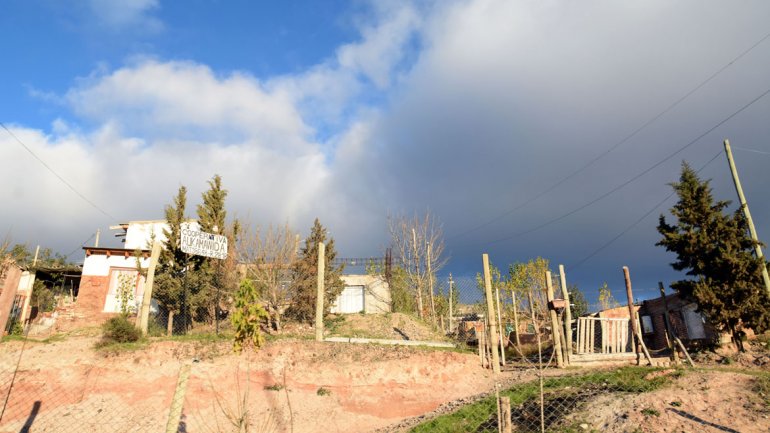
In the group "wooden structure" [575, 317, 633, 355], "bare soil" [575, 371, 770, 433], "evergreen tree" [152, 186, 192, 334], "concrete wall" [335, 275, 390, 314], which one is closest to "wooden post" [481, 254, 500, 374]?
"wooden structure" [575, 317, 633, 355]

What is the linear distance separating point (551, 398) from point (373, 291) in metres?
17.5

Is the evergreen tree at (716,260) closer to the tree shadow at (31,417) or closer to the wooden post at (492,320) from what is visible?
the wooden post at (492,320)

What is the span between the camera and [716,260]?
1439 cm

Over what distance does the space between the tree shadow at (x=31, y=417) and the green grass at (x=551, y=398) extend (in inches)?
333

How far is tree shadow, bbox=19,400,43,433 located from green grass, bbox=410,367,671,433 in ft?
27.8

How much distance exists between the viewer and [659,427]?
7195 millimetres

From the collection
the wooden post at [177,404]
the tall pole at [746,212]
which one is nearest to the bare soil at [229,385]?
the wooden post at [177,404]

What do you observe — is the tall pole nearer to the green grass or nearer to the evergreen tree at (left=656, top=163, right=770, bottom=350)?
the evergreen tree at (left=656, top=163, right=770, bottom=350)

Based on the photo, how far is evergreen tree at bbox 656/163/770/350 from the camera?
1380 cm

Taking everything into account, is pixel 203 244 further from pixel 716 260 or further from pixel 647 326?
pixel 647 326

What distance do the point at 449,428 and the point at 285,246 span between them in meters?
10.7

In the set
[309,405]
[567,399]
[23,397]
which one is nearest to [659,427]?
[567,399]

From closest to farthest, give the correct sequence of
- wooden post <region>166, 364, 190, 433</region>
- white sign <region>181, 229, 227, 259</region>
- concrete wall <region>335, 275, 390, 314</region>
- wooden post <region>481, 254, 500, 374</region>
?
wooden post <region>166, 364, 190, 433</region>
wooden post <region>481, 254, 500, 374</region>
white sign <region>181, 229, 227, 259</region>
concrete wall <region>335, 275, 390, 314</region>

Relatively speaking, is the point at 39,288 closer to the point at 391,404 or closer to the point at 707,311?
the point at 391,404
